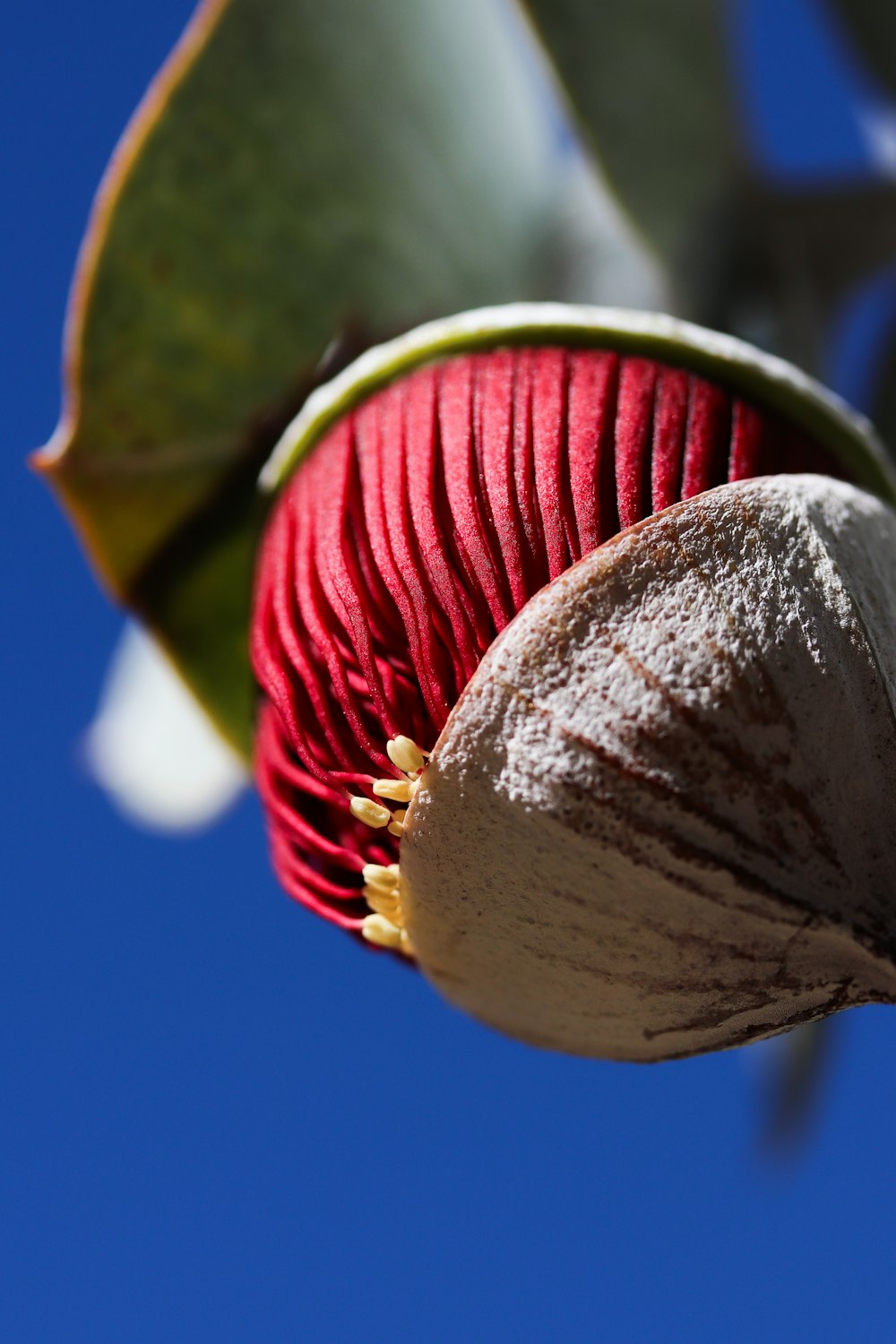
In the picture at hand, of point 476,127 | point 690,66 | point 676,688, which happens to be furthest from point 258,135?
point 676,688

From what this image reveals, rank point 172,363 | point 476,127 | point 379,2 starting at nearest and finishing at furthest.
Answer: point 172,363 < point 379,2 < point 476,127

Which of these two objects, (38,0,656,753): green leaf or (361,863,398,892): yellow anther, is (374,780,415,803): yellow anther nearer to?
(361,863,398,892): yellow anther

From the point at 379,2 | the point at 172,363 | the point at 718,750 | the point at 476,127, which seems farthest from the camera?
the point at 476,127

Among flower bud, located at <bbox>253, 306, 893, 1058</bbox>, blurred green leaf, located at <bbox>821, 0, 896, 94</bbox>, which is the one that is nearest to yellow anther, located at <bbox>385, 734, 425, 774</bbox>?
flower bud, located at <bbox>253, 306, 893, 1058</bbox>

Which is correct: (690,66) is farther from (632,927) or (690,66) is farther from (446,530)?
(632,927)

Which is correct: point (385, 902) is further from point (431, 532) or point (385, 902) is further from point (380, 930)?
point (431, 532)

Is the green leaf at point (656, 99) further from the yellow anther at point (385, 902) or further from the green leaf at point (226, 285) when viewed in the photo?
the yellow anther at point (385, 902)
